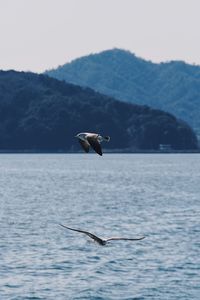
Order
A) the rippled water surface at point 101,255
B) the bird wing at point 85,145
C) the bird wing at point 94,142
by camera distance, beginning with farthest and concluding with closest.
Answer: the rippled water surface at point 101,255 → the bird wing at point 85,145 → the bird wing at point 94,142

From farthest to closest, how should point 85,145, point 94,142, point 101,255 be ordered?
1. point 101,255
2. point 85,145
3. point 94,142

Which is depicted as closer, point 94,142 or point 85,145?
point 94,142

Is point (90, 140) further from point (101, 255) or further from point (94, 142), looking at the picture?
point (101, 255)

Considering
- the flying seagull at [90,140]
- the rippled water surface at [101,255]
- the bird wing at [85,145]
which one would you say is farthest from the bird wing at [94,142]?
the rippled water surface at [101,255]

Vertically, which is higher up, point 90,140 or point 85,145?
point 90,140

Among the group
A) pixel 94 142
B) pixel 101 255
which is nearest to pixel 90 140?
pixel 94 142

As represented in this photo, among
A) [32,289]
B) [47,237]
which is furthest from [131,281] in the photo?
[47,237]

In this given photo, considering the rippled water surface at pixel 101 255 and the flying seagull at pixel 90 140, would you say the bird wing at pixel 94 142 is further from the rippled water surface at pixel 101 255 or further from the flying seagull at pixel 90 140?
the rippled water surface at pixel 101 255

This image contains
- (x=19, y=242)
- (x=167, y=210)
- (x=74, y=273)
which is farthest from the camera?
(x=167, y=210)

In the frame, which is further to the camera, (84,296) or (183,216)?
(183,216)

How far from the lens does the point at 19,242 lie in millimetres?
104000

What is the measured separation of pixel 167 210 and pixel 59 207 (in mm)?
25401

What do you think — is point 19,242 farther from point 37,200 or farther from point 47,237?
point 37,200

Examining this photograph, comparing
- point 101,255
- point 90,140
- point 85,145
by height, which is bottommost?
point 101,255
